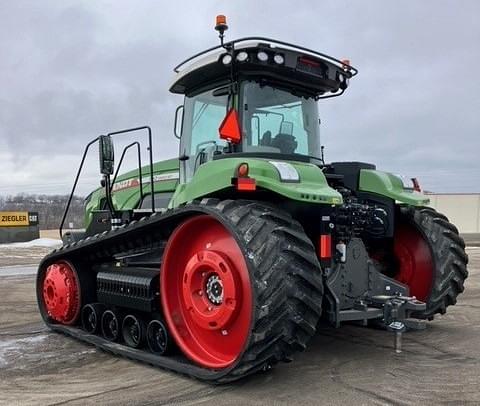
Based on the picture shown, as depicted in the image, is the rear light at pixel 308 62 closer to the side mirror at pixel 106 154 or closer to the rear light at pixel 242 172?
the rear light at pixel 242 172

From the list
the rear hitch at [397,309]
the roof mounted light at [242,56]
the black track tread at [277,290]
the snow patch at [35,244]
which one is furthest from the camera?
the snow patch at [35,244]

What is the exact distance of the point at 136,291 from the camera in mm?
5797

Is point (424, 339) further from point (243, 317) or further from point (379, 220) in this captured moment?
point (243, 317)

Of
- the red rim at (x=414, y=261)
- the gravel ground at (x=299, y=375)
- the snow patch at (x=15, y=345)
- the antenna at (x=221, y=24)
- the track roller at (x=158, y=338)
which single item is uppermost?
the antenna at (x=221, y=24)

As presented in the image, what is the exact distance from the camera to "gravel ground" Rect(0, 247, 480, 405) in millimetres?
4320

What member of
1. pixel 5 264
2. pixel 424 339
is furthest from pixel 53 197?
pixel 424 339

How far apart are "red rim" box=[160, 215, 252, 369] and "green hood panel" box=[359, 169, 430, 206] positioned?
2068 millimetres

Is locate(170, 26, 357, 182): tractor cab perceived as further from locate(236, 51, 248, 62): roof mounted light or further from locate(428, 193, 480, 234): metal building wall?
locate(428, 193, 480, 234): metal building wall

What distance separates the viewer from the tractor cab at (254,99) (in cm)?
534

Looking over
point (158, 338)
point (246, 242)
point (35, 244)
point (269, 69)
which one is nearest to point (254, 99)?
point (269, 69)

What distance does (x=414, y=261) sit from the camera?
651 centimetres

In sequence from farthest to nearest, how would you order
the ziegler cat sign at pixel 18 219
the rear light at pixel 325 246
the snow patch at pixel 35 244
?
1. the ziegler cat sign at pixel 18 219
2. the snow patch at pixel 35 244
3. the rear light at pixel 325 246

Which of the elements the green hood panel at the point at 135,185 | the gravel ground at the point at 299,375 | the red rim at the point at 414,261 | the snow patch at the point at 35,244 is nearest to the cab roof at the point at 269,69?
the green hood panel at the point at 135,185

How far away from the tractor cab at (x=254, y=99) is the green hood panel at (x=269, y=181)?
408 mm
